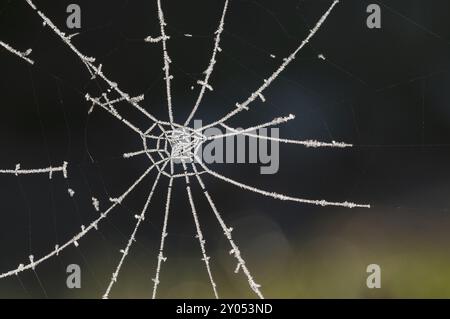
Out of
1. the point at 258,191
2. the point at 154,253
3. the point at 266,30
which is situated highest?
the point at 266,30

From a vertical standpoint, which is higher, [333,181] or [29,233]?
[333,181]

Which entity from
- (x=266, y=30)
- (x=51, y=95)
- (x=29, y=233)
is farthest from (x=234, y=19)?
(x=29, y=233)

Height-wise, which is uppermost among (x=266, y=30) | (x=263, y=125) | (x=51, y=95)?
(x=266, y=30)

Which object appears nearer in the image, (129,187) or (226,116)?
(226,116)

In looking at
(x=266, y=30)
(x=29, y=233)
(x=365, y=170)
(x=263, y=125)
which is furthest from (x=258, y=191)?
(x=29, y=233)

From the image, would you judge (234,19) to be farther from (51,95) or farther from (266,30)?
(51,95)

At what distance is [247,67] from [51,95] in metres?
0.66

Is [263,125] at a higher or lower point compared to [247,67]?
lower

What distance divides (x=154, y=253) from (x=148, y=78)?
1.85 feet

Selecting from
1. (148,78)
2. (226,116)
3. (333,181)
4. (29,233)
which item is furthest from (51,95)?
(333,181)

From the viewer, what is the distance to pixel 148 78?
195 centimetres

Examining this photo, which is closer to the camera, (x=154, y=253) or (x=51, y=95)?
(x=154, y=253)

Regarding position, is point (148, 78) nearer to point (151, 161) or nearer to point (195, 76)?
point (195, 76)

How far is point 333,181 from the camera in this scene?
188 cm
